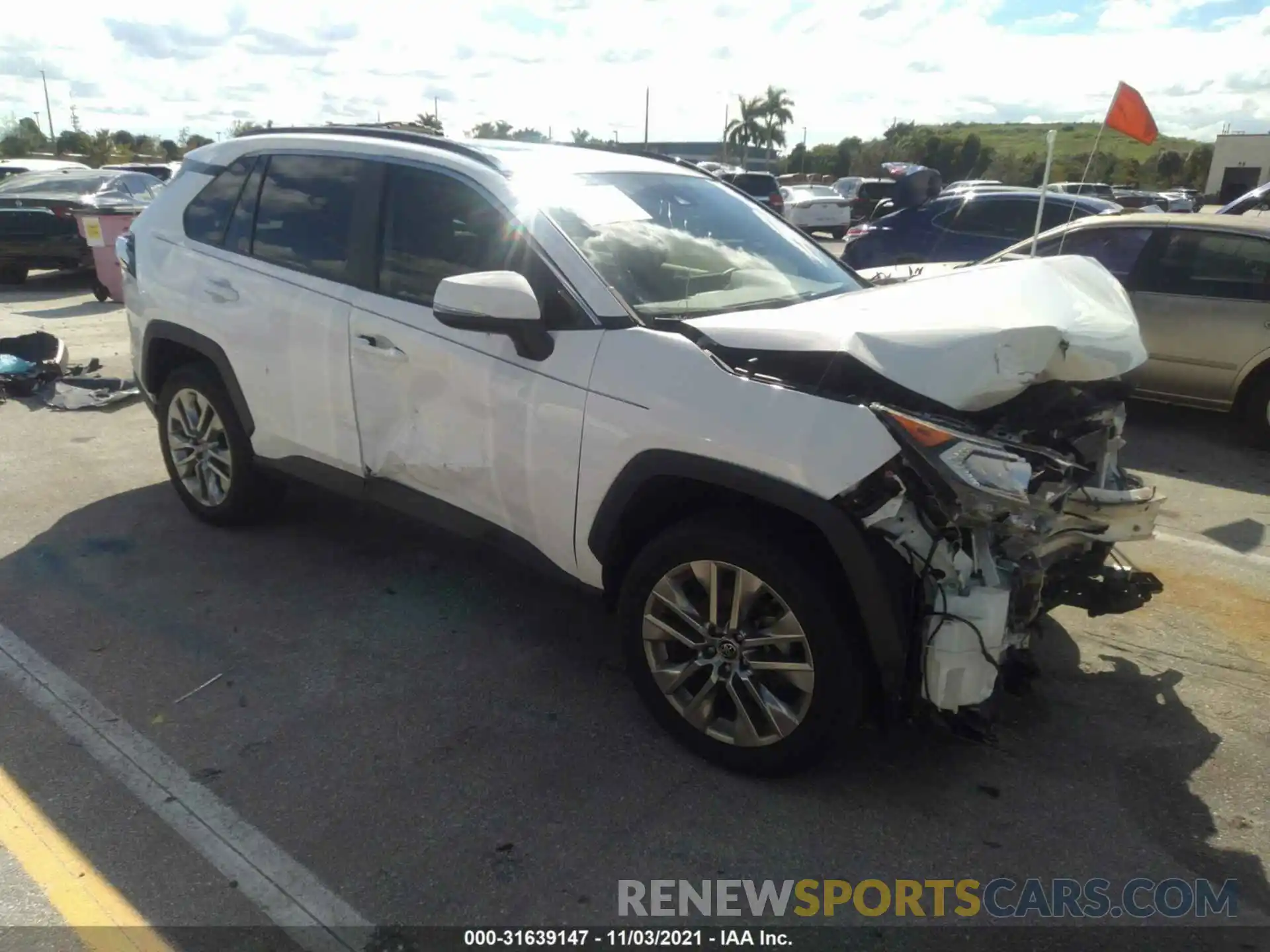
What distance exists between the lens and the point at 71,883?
2570mm

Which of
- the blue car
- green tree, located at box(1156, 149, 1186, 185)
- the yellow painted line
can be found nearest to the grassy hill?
green tree, located at box(1156, 149, 1186, 185)

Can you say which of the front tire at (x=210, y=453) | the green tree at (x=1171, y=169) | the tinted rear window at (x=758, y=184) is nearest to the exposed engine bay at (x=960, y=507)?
→ the front tire at (x=210, y=453)

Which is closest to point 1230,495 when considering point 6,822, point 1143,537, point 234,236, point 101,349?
point 1143,537

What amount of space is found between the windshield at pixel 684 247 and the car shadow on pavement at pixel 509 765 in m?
1.45

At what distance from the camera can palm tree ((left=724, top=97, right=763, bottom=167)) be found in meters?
73.2

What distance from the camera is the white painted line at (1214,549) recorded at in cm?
480

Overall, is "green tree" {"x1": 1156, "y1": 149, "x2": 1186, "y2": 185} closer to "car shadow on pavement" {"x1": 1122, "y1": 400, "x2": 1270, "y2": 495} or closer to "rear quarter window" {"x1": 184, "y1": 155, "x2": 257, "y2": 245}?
"car shadow on pavement" {"x1": 1122, "y1": 400, "x2": 1270, "y2": 495}

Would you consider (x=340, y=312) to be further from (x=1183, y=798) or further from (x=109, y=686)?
(x=1183, y=798)

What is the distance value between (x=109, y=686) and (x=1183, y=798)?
3668 mm

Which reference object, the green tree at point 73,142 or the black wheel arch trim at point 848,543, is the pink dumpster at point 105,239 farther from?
the green tree at point 73,142

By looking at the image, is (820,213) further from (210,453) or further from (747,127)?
(747,127)

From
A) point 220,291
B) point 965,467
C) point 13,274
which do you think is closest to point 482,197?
point 220,291

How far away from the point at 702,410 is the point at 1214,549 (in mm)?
3549
